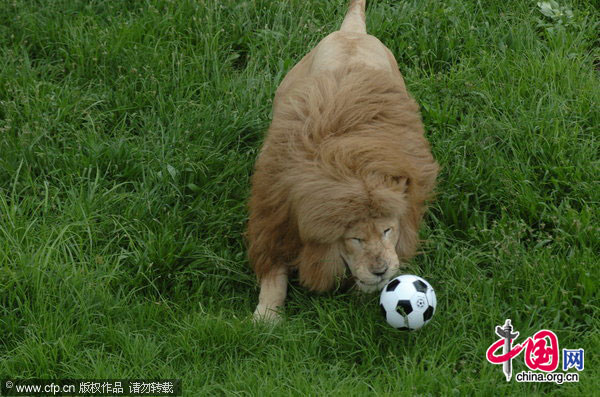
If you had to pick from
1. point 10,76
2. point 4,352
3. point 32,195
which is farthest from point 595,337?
point 10,76

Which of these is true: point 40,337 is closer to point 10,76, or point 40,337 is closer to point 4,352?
point 4,352

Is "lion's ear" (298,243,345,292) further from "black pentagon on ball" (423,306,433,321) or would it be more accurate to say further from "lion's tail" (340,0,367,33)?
"lion's tail" (340,0,367,33)

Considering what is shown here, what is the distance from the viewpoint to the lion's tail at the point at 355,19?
6109 mm

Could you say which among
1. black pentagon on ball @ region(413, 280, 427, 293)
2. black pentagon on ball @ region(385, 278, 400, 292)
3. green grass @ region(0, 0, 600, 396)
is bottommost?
green grass @ region(0, 0, 600, 396)

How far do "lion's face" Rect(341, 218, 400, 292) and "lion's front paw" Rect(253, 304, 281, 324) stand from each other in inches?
19.9

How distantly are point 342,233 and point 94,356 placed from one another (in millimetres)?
1348

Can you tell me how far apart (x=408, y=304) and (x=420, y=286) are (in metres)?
0.13

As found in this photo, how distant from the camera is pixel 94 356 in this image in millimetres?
4496

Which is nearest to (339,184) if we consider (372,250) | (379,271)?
(372,250)

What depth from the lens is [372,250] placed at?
4.48 metres

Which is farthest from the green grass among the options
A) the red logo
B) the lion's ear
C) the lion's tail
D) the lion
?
the lion's tail

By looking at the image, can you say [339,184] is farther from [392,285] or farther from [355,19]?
[355,19]

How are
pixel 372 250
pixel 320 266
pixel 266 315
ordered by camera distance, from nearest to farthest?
1. pixel 372 250
2. pixel 320 266
3. pixel 266 315

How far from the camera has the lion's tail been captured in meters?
6.11
